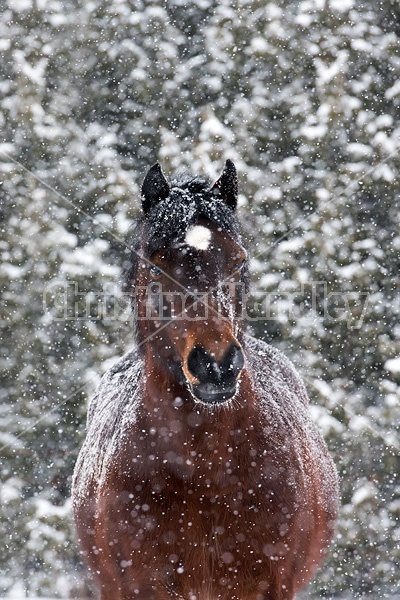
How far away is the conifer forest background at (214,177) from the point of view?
10359 mm

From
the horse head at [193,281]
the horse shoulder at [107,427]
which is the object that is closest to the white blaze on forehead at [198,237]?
the horse head at [193,281]

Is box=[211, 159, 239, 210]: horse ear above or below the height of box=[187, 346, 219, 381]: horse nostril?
above

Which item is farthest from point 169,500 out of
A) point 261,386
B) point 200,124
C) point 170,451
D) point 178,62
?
point 178,62

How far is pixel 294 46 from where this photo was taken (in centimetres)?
1292

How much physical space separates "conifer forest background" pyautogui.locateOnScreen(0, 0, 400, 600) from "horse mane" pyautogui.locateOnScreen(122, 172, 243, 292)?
20.1 ft

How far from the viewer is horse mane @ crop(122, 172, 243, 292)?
9.76ft

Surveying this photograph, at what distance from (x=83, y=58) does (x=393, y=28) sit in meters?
5.85

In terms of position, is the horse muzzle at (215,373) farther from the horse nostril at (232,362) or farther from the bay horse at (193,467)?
the bay horse at (193,467)

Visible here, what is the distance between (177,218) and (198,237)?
0.17 metres

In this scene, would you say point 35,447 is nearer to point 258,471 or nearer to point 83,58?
point 83,58

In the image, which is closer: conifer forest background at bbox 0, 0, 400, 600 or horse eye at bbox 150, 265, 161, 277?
horse eye at bbox 150, 265, 161, 277

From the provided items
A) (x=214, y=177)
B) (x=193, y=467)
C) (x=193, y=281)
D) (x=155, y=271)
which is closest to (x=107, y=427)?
(x=193, y=467)

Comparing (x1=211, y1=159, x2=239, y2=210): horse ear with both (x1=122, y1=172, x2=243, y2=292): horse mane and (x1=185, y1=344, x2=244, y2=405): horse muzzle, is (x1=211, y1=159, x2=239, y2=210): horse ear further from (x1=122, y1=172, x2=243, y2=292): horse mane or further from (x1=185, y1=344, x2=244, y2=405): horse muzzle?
Answer: (x1=185, y1=344, x2=244, y2=405): horse muzzle

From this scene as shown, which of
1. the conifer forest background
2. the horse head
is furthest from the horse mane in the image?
the conifer forest background
